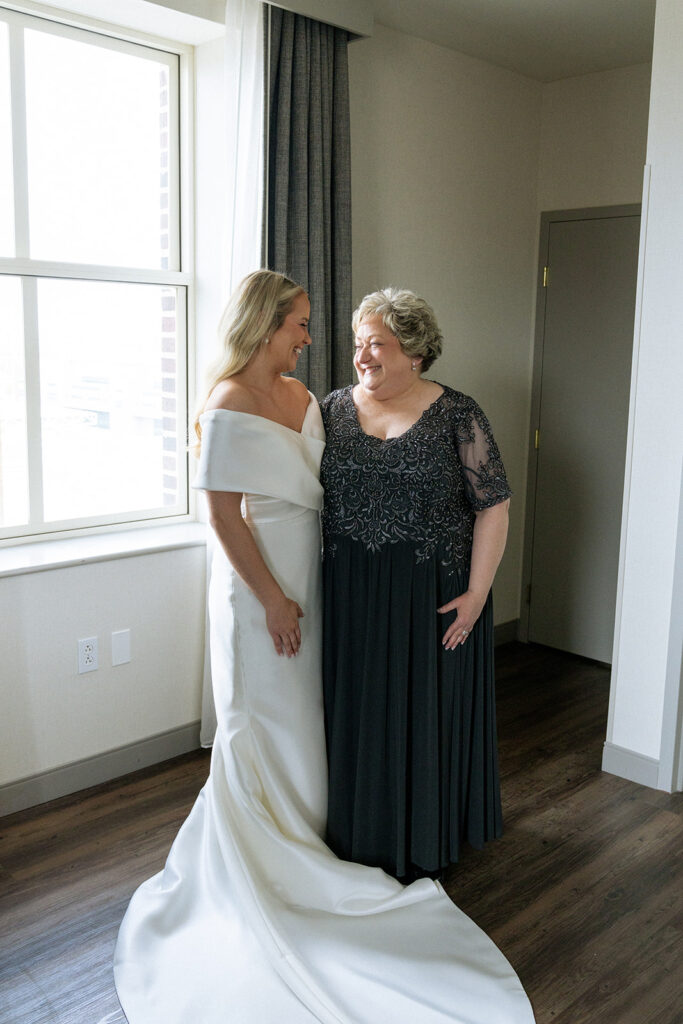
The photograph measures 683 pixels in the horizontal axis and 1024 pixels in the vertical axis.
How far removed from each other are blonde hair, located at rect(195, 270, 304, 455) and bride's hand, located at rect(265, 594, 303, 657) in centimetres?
44

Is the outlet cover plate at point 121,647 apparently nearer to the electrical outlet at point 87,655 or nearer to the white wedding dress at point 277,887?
the electrical outlet at point 87,655

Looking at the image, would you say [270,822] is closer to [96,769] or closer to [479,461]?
[96,769]

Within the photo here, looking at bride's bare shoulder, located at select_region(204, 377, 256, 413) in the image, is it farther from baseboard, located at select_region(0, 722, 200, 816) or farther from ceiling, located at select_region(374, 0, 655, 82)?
ceiling, located at select_region(374, 0, 655, 82)

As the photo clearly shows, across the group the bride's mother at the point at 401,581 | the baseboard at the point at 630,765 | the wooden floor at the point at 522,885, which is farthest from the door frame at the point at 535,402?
the bride's mother at the point at 401,581

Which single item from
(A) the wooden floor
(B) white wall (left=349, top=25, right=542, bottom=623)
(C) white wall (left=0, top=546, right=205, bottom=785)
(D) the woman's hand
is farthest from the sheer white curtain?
(A) the wooden floor

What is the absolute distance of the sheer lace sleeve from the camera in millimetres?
2449

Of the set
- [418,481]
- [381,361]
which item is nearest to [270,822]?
[418,481]

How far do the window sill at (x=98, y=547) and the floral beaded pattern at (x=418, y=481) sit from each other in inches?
34.2

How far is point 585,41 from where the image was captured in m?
3.73

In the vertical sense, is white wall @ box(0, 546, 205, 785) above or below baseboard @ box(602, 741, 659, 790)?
above

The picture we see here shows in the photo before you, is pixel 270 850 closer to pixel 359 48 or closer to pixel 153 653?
pixel 153 653

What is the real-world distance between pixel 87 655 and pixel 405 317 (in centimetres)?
150

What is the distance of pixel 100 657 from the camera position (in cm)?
305

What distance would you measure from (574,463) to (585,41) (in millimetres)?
1788
